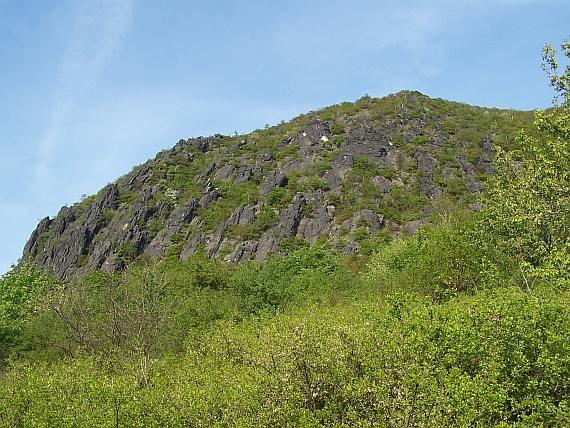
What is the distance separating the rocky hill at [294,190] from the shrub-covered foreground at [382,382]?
62.8 meters

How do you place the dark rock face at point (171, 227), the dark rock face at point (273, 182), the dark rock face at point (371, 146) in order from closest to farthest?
the dark rock face at point (171, 227), the dark rock face at point (273, 182), the dark rock face at point (371, 146)

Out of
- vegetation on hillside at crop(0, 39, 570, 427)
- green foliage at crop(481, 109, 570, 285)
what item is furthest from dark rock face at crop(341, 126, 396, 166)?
green foliage at crop(481, 109, 570, 285)

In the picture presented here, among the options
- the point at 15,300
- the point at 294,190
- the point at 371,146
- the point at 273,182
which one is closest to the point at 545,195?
the point at 15,300

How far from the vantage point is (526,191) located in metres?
26.9

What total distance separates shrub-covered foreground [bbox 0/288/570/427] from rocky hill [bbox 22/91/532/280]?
62.8 m

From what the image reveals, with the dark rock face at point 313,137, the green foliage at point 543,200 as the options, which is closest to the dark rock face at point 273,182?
the dark rock face at point 313,137

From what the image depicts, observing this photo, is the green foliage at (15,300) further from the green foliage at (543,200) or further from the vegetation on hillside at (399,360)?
the green foliage at (543,200)

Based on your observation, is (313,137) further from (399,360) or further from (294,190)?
(399,360)

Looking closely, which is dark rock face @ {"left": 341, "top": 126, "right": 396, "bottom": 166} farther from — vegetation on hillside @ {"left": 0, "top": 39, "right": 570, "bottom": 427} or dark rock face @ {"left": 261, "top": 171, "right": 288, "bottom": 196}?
vegetation on hillside @ {"left": 0, "top": 39, "right": 570, "bottom": 427}

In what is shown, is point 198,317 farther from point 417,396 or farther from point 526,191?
point 417,396

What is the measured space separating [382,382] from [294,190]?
91097 mm

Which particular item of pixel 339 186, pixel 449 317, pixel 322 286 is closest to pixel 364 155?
pixel 339 186

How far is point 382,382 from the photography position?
1642cm

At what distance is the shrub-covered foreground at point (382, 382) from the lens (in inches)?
611
